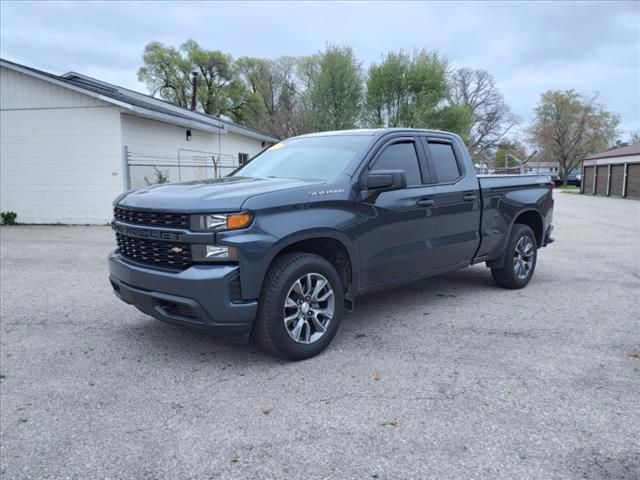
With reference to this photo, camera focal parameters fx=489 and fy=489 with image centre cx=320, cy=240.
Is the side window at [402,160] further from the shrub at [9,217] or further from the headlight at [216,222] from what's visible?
the shrub at [9,217]

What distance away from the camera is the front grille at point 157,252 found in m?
3.72

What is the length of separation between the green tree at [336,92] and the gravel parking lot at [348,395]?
1054 inches

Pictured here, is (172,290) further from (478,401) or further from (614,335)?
(614,335)

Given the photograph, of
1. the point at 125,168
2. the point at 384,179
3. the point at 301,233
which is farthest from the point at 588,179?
the point at 301,233

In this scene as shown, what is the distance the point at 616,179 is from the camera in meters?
33.6

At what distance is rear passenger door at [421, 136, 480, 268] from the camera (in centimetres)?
525

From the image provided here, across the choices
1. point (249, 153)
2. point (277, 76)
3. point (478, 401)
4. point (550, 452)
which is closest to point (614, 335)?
point (478, 401)

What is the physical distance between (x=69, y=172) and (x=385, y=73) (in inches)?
870

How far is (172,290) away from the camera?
368 cm

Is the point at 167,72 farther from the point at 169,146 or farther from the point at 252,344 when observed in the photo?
the point at 252,344

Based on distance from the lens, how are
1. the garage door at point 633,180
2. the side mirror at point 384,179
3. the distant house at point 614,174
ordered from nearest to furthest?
the side mirror at point 384,179 → the garage door at point 633,180 → the distant house at point 614,174

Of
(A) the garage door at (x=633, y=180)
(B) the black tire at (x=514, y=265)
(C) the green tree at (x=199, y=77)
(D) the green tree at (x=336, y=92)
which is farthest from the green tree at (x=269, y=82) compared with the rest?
(B) the black tire at (x=514, y=265)

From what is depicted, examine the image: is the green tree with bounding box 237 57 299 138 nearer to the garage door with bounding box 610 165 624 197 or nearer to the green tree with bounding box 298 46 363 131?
the green tree with bounding box 298 46 363 131

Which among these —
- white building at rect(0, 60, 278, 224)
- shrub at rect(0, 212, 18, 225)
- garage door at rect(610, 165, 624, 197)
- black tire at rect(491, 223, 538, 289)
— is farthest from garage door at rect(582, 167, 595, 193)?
shrub at rect(0, 212, 18, 225)
